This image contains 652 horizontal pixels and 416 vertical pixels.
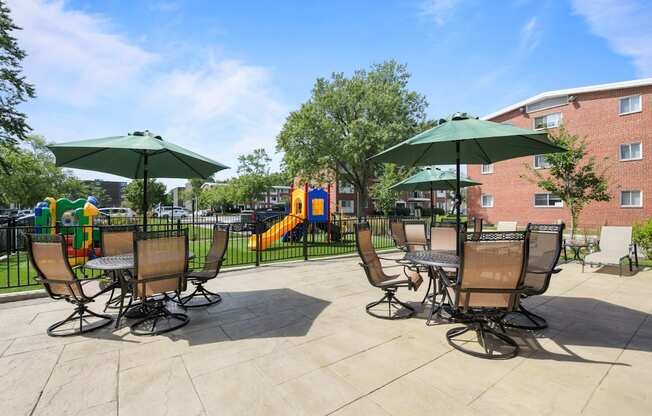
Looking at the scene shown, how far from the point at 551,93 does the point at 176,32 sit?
25156mm

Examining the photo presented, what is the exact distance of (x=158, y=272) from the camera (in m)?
3.63

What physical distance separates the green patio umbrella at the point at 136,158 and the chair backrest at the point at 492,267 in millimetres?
3899

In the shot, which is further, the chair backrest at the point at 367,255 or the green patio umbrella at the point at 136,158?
the chair backrest at the point at 367,255

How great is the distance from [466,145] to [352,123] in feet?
73.0

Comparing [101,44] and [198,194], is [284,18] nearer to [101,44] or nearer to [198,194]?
[101,44]

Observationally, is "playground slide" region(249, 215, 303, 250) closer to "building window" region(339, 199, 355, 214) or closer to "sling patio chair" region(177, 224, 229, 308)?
"sling patio chair" region(177, 224, 229, 308)

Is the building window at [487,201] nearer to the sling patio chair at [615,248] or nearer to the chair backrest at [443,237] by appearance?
the sling patio chair at [615,248]

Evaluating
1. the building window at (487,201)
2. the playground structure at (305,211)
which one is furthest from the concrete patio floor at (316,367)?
the building window at (487,201)

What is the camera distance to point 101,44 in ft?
23.3

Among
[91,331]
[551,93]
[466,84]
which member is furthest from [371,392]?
[551,93]

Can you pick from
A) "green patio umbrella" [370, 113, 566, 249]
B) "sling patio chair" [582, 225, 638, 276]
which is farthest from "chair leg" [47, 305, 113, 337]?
"sling patio chair" [582, 225, 638, 276]

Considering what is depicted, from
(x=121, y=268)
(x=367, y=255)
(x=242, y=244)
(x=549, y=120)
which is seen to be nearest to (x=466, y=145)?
(x=367, y=255)

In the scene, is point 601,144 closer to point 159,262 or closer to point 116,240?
point 159,262

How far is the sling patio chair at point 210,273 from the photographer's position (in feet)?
15.2
